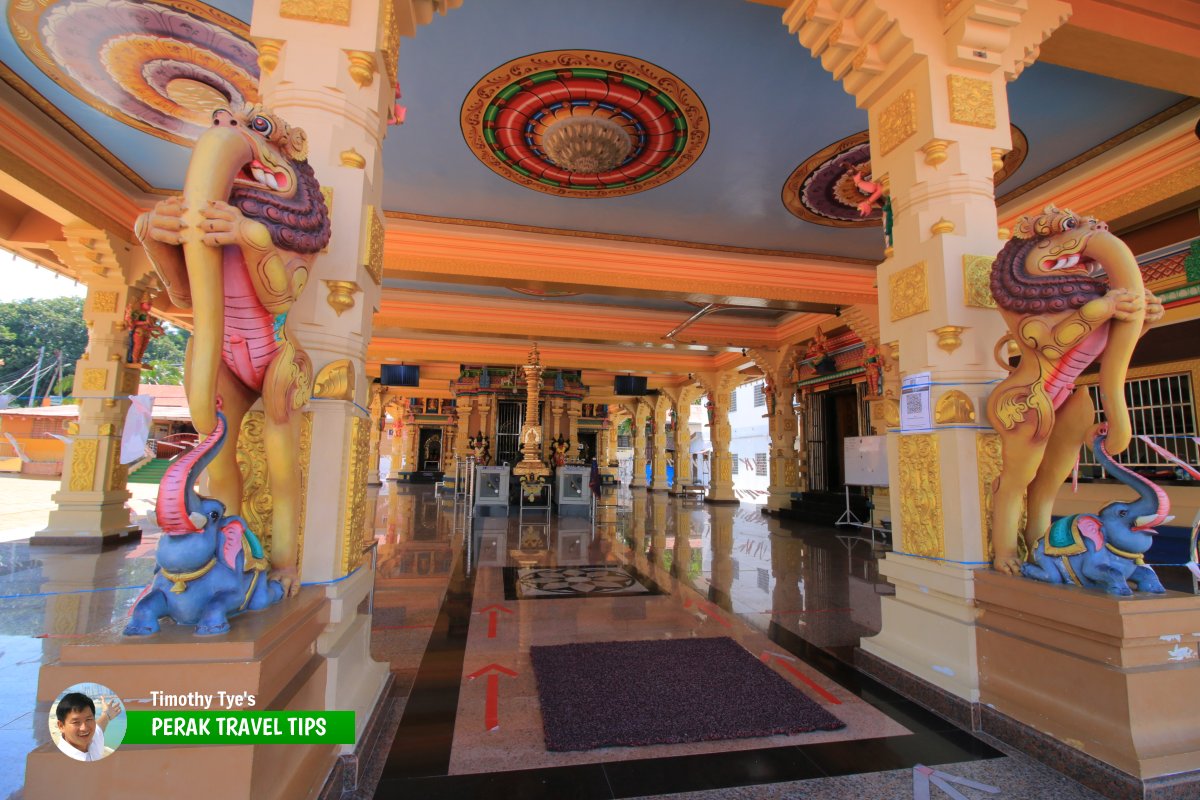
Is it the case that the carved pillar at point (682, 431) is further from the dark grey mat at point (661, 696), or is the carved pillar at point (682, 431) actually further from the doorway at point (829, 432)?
the dark grey mat at point (661, 696)

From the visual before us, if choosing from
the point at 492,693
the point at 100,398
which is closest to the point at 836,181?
the point at 492,693

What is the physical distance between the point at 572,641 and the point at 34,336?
3125 centimetres

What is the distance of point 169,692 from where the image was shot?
1.05 metres

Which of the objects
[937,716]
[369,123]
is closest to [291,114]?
[369,123]

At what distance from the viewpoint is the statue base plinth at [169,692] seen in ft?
3.28

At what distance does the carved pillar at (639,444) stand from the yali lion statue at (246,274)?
18326 mm

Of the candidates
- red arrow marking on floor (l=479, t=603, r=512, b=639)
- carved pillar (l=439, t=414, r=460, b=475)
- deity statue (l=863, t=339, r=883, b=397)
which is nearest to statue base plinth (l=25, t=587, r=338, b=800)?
red arrow marking on floor (l=479, t=603, r=512, b=639)

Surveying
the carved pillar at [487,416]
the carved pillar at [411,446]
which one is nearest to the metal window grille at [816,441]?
the carved pillar at [487,416]

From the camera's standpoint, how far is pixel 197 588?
3.94 feet

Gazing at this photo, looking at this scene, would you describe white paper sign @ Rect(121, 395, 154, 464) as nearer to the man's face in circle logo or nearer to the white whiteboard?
the man's face in circle logo

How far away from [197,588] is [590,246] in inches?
228

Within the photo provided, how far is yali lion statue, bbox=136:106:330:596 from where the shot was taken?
1.27 meters

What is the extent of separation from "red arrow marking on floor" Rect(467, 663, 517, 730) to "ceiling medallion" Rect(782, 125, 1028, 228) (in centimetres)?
422

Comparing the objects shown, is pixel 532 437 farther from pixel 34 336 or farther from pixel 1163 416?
pixel 34 336
